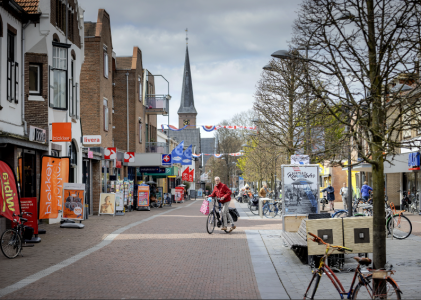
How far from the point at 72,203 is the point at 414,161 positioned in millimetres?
17851

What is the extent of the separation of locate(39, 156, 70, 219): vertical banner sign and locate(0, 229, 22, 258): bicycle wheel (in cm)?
534

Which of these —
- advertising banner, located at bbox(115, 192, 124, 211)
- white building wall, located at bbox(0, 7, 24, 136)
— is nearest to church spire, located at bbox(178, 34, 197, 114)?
advertising banner, located at bbox(115, 192, 124, 211)

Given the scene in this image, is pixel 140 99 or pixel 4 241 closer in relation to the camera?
pixel 4 241

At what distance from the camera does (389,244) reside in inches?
537

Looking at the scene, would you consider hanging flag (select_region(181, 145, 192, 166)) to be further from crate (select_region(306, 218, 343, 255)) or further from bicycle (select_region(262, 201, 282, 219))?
crate (select_region(306, 218, 343, 255))

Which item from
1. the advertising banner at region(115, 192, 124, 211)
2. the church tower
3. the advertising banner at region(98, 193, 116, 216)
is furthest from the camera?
the church tower

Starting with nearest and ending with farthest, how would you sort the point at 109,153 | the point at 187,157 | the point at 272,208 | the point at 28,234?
the point at 28,234, the point at 272,208, the point at 109,153, the point at 187,157

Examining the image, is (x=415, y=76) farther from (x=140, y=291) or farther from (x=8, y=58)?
(x=8, y=58)

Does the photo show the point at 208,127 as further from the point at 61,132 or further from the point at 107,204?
the point at 61,132

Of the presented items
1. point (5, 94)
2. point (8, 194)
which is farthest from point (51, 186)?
point (8, 194)

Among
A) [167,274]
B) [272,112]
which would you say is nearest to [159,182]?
[272,112]

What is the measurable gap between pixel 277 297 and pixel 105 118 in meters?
25.5

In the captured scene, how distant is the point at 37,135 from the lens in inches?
722

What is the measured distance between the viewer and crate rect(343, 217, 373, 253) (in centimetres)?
952
